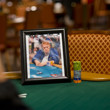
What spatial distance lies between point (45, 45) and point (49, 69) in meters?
0.13

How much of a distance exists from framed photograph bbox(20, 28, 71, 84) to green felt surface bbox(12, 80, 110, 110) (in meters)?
0.08

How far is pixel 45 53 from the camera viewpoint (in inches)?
57.0

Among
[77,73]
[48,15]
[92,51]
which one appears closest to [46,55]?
[77,73]

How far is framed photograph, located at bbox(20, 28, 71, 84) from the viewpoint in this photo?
4.68ft

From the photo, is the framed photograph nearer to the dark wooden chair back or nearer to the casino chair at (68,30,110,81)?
the casino chair at (68,30,110,81)

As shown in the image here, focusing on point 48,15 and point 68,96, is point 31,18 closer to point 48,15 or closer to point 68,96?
point 48,15

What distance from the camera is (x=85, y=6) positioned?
6.28 metres

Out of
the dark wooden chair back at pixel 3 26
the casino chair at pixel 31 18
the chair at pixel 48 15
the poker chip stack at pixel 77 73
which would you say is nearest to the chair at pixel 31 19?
the casino chair at pixel 31 18

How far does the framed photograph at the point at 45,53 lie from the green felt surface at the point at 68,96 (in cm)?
8

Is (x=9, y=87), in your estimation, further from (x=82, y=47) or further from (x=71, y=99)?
(x=82, y=47)

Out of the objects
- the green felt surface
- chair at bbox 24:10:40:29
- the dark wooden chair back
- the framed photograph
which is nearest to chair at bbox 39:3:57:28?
chair at bbox 24:10:40:29

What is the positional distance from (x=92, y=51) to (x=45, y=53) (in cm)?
32

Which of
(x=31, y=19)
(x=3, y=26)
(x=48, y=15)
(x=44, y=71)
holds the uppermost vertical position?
(x=48, y=15)

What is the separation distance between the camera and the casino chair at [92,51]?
5.23ft
